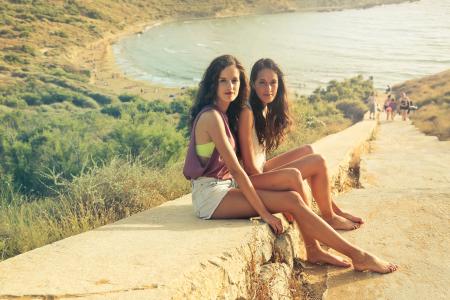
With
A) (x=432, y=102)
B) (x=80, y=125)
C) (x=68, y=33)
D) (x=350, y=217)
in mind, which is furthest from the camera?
(x=68, y=33)

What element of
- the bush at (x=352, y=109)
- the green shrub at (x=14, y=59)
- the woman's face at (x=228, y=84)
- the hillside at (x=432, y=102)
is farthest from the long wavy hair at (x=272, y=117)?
the green shrub at (x=14, y=59)

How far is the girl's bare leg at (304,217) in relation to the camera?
3637 millimetres

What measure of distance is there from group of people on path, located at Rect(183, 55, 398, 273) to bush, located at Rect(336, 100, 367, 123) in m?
23.8

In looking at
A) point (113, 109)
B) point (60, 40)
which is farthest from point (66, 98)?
point (60, 40)

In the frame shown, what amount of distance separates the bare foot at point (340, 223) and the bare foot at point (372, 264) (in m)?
0.75

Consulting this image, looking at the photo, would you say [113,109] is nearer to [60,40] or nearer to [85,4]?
[60,40]

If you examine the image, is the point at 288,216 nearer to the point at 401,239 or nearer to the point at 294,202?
the point at 294,202

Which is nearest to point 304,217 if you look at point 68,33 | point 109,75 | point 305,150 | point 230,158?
point 230,158

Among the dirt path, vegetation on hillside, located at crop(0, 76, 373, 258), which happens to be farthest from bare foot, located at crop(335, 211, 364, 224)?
vegetation on hillside, located at crop(0, 76, 373, 258)

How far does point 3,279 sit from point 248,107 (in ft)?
7.06

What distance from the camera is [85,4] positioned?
79.3 meters

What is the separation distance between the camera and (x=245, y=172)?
12.5 ft

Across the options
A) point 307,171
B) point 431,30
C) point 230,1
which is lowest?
point 307,171

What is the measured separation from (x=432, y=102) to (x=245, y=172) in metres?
27.4
